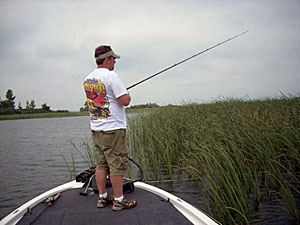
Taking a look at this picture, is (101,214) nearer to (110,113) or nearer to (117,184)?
(117,184)

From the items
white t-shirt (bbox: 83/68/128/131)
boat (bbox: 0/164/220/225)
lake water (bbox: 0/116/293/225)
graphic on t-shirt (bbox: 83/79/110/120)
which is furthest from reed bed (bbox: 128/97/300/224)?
graphic on t-shirt (bbox: 83/79/110/120)

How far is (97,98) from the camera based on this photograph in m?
2.71

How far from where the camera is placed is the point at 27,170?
7.90 metres

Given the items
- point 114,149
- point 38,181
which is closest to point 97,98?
point 114,149

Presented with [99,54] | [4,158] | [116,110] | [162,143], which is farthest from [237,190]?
[4,158]

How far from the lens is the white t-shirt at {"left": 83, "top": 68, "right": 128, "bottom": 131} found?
2613 mm

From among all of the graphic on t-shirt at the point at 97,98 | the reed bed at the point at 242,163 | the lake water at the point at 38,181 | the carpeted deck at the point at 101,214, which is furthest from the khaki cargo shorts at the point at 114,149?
the lake water at the point at 38,181

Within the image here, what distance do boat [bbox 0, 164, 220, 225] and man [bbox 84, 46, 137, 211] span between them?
17cm

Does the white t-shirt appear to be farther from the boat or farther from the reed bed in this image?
the reed bed

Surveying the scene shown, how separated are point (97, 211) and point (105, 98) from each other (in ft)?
3.69

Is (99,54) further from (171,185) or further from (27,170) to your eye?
(27,170)

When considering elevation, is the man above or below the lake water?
above

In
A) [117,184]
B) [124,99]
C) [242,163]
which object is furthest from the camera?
[242,163]

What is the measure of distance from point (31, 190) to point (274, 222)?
190 inches
